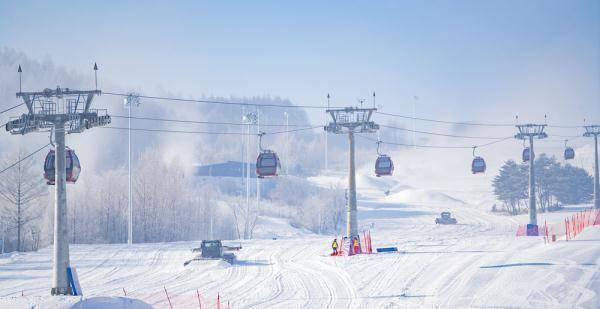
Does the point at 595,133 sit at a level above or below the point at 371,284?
above

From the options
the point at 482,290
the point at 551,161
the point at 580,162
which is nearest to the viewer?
the point at 482,290

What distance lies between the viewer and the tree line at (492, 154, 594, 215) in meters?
98.3

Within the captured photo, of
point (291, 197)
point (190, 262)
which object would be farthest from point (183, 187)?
point (190, 262)

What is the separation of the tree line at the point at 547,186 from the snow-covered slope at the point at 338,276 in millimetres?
56873

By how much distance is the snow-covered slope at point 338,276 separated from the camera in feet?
76.3

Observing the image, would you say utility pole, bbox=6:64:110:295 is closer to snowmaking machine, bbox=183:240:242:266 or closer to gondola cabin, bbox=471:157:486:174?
snowmaking machine, bbox=183:240:242:266

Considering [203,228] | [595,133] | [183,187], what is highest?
[595,133]

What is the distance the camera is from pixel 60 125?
2498 centimetres

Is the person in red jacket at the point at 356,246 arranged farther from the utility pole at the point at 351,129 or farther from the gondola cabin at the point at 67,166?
the gondola cabin at the point at 67,166

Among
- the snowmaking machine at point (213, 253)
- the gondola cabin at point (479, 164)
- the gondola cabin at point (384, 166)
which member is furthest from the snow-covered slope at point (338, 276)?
the gondola cabin at point (479, 164)

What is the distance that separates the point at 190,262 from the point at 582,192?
80.6 meters

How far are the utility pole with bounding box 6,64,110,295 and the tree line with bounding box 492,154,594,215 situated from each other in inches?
3235

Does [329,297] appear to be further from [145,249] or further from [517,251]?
[145,249]

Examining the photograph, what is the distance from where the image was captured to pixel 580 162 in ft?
479
